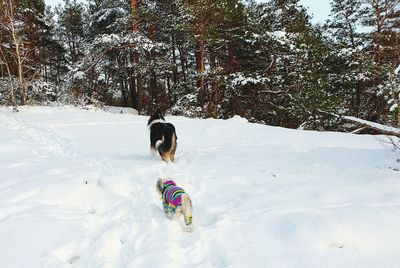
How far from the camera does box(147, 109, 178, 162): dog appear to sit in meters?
6.38

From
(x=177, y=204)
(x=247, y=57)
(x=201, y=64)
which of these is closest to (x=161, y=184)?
(x=177, y=204)

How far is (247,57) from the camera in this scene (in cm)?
1845

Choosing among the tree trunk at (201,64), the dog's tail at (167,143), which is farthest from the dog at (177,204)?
the tree trunk at (201,64)

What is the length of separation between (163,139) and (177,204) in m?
2.99

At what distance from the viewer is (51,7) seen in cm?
3022

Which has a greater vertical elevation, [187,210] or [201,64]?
[201,64]

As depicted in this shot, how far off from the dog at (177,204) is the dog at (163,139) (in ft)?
7.75

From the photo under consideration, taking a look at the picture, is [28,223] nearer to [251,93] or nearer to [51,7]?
[251,93]

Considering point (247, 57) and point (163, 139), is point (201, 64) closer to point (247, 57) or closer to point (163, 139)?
point (247, 57)

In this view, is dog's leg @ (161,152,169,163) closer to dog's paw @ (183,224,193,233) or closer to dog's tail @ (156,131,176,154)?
dog's tail @ (156,131,176,154)

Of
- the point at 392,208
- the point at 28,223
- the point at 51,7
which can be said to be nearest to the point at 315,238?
the point at 392,208

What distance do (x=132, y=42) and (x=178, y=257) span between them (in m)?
16.0

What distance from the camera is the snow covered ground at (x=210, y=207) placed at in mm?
2867

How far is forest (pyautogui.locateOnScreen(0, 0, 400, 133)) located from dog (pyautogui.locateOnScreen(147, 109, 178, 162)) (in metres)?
8.14
